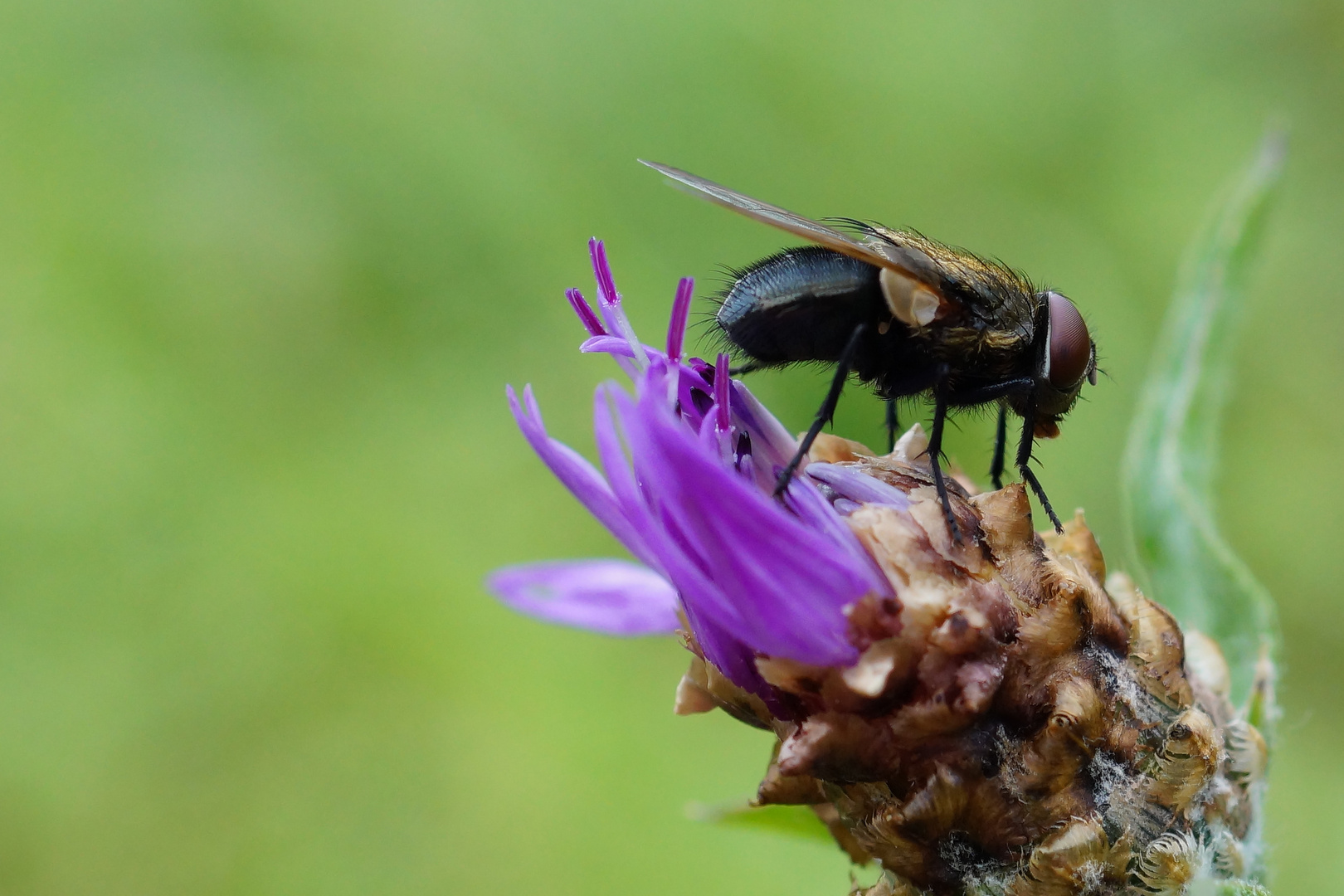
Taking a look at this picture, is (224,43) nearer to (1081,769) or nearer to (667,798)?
(667,798)

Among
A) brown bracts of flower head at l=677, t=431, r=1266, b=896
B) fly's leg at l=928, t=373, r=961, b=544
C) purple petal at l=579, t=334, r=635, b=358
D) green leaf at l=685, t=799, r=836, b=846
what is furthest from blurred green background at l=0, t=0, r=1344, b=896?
purple petal at l=579, t=334, r=635, b=358

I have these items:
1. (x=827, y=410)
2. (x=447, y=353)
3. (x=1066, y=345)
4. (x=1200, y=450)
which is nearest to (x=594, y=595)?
(x=827, y=410)

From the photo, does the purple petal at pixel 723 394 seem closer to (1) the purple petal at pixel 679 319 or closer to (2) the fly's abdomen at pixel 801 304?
(1) the purple petal at pixel 679 319

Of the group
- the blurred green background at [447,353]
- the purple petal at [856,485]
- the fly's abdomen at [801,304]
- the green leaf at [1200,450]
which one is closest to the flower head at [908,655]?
the purple petal at [856,485]


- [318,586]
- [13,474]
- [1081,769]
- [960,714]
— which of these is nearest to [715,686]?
[960,714]

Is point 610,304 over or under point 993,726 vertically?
over

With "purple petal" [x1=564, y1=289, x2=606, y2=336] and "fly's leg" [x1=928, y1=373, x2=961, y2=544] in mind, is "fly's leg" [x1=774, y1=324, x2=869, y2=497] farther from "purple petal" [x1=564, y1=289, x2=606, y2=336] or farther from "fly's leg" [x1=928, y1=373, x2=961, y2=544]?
"purple petal" [x1=564, y1=289, x2=606, y2=336]

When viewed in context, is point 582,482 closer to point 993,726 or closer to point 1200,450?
point 993,726
